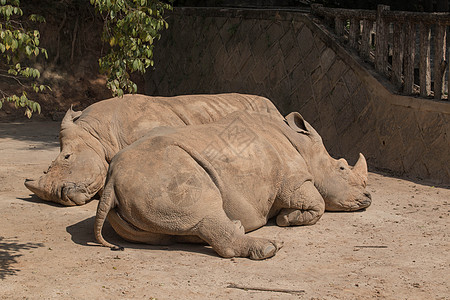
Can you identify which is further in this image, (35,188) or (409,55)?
(409,55)

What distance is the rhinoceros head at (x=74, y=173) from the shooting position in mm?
7844

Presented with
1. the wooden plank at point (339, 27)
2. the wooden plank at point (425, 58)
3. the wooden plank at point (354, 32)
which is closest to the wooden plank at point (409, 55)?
the wooden plank at point (425, 58)

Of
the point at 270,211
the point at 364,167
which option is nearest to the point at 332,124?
the point at 364,167

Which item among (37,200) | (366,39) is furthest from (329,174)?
(366,39)

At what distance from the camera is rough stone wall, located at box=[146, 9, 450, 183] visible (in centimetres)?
970

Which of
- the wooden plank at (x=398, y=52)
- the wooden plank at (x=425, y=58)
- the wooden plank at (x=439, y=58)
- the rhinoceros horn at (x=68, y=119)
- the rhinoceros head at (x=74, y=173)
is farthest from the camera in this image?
the wooden plank at (x=398, y=52)

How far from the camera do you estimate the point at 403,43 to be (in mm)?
10141

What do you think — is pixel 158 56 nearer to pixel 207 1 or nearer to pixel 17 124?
pixel 207 1

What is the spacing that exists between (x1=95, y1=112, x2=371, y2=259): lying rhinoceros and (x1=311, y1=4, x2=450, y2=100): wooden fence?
A: 2.87m

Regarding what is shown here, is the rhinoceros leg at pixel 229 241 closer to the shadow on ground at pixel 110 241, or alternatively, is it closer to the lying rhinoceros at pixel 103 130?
the shadow on ground at pixel 110 241

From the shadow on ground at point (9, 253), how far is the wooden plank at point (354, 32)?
6217 mm

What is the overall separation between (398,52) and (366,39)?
74 cm

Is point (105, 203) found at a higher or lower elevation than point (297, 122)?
lower

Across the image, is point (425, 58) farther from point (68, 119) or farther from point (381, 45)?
point (68, 119)
